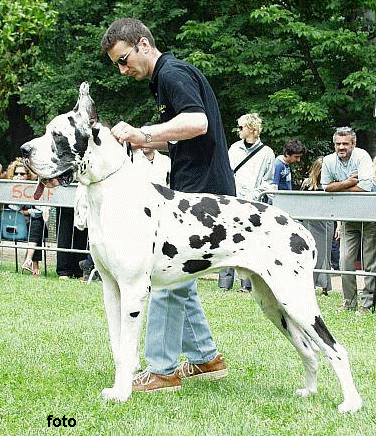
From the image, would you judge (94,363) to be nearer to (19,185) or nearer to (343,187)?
(343,187)

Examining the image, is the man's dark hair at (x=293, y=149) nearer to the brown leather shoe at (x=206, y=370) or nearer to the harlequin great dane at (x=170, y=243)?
the brown leather shoe at (x=206, y=370)

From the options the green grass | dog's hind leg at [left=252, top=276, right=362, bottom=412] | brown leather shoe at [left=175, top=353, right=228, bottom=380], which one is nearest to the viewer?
the green grass

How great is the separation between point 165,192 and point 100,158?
487 mm

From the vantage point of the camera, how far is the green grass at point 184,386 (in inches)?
230

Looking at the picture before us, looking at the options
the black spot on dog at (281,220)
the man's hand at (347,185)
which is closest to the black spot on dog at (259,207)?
the black spot on dog at (281,220)

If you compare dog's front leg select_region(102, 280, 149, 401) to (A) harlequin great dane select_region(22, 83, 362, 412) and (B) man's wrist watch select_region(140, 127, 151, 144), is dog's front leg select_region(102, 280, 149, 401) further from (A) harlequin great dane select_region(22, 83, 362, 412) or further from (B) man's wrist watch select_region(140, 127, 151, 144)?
(B) man's wrist watch select_region(140, 127, 151, 144)

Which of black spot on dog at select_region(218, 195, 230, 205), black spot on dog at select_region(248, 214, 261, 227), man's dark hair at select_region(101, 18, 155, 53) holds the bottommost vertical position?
black spot on dog at select_region(248, 214, 261, 227)

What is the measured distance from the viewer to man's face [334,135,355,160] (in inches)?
472

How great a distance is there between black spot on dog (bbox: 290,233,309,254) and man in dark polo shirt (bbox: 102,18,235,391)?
679mm

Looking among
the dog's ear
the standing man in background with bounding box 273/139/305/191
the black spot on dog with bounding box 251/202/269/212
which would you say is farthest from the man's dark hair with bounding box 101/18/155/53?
the standing man in background with bounding box 273/139/305/191

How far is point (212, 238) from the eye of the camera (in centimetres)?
641

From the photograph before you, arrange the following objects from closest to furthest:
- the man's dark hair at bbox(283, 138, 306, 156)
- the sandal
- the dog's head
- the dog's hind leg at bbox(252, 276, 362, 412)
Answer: the dog's head, the dog's hind leg at bbox(252, 276, 362, 412), the man's dark hair at bbox(283, 138, 306, 156), the sandal

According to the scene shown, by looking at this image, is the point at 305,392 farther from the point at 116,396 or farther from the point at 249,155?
the point at 249,155

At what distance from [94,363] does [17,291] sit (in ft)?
17.1
